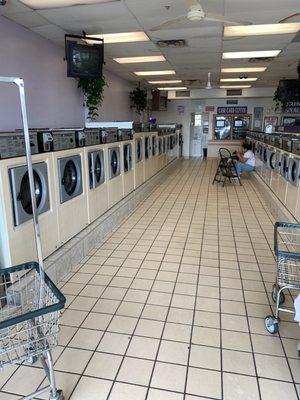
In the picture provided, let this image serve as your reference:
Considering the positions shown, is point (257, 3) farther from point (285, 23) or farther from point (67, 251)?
point (67, 251)

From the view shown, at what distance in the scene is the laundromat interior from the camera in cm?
187

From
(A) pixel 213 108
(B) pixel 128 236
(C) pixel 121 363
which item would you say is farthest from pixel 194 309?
(A) pixel 213 108

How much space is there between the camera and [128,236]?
4203 millimetres

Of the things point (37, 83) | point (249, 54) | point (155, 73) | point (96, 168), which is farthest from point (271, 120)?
point (96, 168)

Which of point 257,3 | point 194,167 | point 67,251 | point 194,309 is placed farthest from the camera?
point 194,167

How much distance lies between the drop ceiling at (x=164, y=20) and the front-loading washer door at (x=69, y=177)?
80.9 inches

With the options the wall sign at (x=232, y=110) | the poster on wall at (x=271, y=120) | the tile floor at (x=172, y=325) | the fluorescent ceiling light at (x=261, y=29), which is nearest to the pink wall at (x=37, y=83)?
the tile floor at (x=172, y=325)

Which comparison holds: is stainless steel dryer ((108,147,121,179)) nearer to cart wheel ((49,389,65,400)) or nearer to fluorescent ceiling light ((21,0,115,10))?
fluorescent ceiling light ((21,0,115,10))

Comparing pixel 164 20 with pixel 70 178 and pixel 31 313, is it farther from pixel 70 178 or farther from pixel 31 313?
pixel 31 313

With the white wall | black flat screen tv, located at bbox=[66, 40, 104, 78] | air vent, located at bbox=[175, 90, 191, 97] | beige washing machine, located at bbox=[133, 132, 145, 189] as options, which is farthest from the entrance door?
black flat screen tv, located at bbox=[66, 40, 104, 78]

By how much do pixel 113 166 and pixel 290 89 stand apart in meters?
6.03

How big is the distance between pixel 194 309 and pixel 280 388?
88 centimetres

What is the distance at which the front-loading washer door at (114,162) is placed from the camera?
4.43m

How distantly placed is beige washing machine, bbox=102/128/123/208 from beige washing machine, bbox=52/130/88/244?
81 cm
